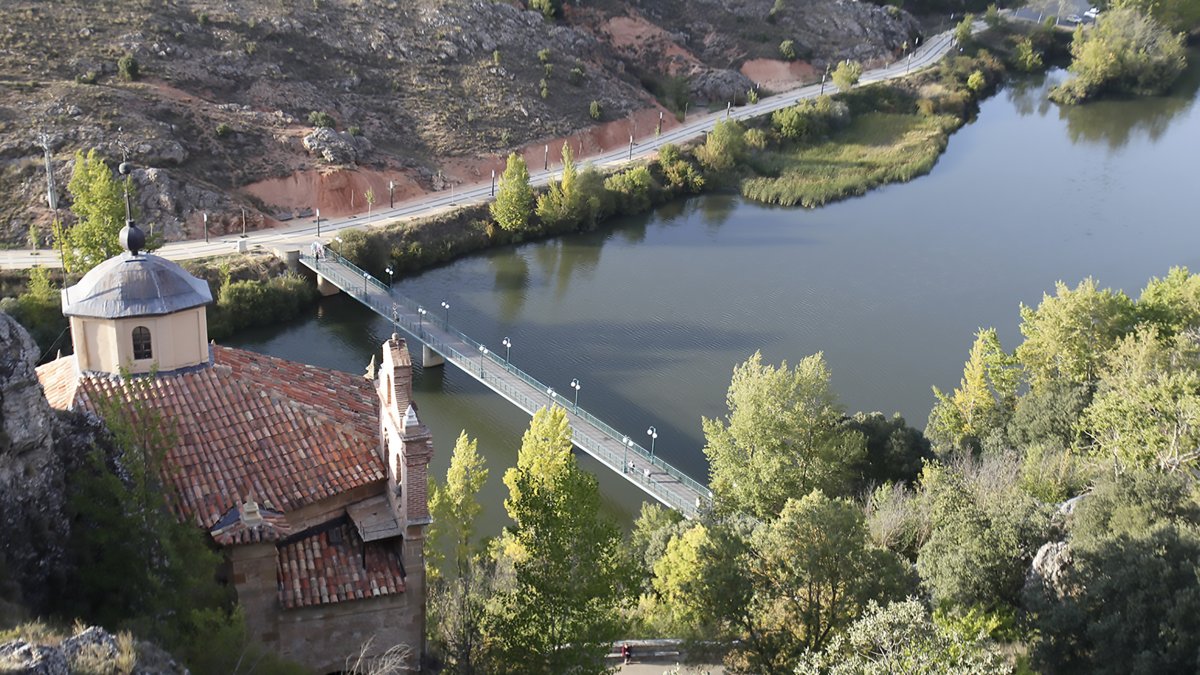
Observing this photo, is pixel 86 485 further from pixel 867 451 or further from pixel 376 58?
pixel 376 58

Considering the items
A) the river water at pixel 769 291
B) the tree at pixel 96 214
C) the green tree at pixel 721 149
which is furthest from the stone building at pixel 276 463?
the green tree at pixel 721 149

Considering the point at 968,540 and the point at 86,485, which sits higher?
the point at 86,485

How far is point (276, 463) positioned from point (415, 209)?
48.3 metres

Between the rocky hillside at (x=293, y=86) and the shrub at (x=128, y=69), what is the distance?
0.22 m

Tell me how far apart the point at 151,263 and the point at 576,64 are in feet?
233

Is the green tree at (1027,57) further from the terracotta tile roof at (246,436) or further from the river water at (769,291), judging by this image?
the terracotta tile roof at (246,436)

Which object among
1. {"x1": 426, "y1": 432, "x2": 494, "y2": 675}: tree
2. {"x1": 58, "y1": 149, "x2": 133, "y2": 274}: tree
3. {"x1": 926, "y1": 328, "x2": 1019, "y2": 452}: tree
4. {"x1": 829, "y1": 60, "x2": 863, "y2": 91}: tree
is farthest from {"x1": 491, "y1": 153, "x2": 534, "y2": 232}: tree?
{"x1": 829, "y1": 60, "x2": 863, "y2": 91}: tree

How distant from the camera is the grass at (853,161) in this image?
78.2 meters

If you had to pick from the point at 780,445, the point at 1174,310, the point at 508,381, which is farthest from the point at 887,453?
the point at 508,381

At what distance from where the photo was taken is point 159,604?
16422 mm

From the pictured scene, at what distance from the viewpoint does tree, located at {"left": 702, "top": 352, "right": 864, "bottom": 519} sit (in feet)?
115

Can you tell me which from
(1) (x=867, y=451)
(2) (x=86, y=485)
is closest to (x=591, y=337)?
(1) (x=867, y=451)

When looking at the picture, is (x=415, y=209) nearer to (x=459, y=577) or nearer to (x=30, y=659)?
(x=459, y=577)

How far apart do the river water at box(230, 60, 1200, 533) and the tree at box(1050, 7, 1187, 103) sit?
2222 cm
